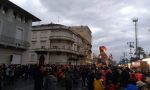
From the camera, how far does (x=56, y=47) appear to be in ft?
195

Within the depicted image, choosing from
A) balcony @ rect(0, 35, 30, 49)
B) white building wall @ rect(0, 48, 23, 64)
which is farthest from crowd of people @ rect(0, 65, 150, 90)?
balcony @ rect(0, 35, 30, 49)

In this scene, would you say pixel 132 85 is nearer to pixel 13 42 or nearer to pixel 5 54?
pixel 5 54

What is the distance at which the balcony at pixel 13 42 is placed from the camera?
98.2ft

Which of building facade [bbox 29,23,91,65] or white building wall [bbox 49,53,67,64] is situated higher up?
building facade [bbox 29,23,91,65]

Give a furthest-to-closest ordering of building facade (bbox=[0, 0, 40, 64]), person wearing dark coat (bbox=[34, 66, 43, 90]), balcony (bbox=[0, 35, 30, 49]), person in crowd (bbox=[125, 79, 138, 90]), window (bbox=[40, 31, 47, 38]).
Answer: window (bbox=[40, 31, 47, 38]) < building facade (bbox=[0, 0, 40, 64]) < balcony (bbox=[0, 35, 30, 49]) < person wearing dark coat (bbox=[34, 66, 43, 90]) < person in crowd (bbox=[125, 79, 138, 90])

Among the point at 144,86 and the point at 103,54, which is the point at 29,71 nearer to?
the point at 103,54

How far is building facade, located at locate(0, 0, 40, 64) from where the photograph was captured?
30.4 meters

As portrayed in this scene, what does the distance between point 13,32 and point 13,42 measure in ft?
5.05

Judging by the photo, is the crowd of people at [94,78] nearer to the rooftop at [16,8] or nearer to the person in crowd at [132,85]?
the person in crowd at [132,85]

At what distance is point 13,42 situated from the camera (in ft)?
106

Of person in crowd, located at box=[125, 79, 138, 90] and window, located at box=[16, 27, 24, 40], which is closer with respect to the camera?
person in crowd, located at box=[125, 79, 138, 90]

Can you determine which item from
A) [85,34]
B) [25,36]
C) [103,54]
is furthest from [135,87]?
[85,34]

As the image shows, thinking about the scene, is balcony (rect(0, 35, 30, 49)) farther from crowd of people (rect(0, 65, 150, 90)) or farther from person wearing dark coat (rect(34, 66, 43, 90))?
person wearing dark coat (rect(34, 66, 43, 90))

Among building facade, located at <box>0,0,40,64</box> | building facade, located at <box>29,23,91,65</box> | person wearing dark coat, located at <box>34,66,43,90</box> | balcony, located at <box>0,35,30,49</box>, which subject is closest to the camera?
person wearing dark coat, located at <box>34,66,43,90</box>
